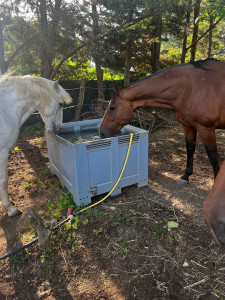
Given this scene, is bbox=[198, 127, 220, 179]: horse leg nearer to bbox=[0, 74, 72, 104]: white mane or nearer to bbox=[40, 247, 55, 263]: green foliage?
bbox=[0, 74, 72, 104]: white mane

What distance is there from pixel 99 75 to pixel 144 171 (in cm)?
609

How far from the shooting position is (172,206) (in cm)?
279

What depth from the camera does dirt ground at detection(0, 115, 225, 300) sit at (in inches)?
68.4

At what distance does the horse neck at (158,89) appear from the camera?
2.76 m

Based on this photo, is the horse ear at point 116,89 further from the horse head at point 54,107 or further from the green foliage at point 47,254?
the green foliage at point 47,254

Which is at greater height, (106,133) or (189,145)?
(106,133)

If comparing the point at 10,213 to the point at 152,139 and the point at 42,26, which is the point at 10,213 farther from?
the point at 42,26

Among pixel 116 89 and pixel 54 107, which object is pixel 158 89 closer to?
pixel 116 89

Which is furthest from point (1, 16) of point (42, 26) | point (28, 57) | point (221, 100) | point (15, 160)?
point (221, 100)

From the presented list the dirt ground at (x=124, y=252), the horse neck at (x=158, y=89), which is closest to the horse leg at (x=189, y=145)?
the dirt ground at (x=124, y=252)

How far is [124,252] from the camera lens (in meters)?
2.07

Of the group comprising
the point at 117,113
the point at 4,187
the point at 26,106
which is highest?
the point at 26,106

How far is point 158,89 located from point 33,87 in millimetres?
1685

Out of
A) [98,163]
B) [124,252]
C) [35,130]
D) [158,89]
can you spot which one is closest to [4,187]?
[98,163]
